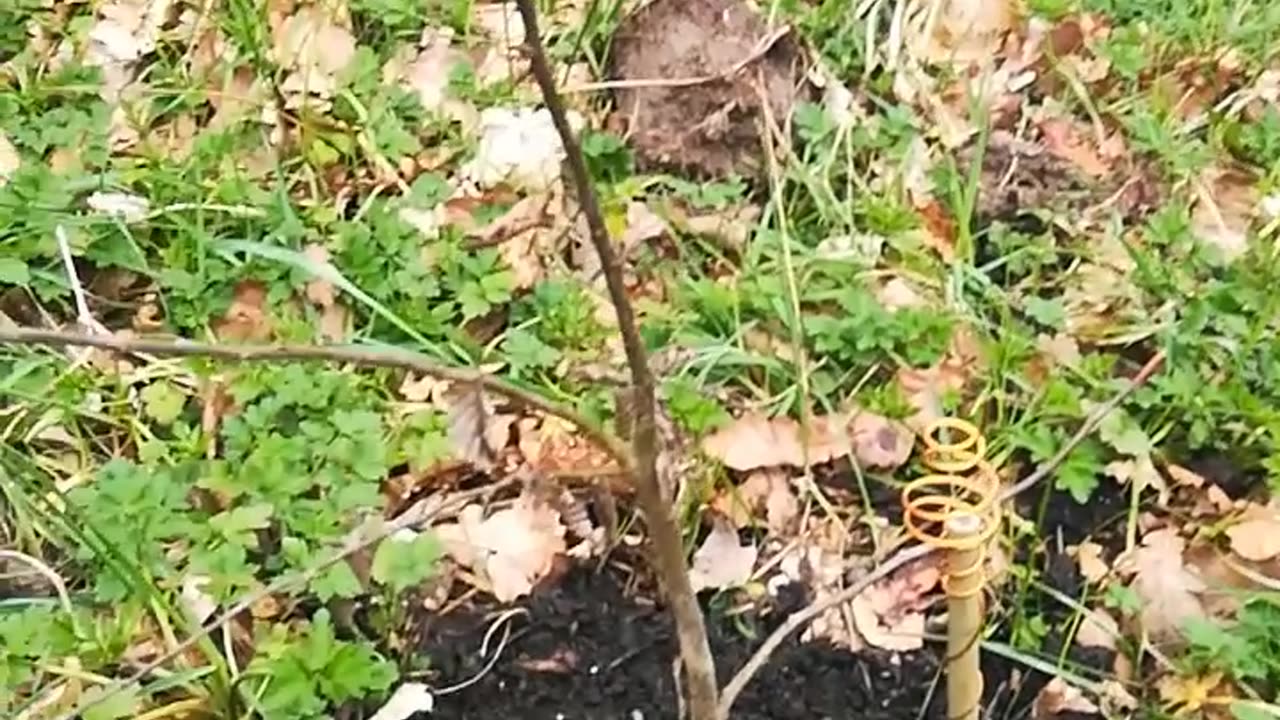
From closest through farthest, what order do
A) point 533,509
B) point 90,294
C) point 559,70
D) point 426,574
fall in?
point 426,574 < point 533,509 < point 90,294 < point 559,70

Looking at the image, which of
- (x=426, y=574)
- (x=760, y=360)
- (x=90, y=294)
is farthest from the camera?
(x=90, y=294)

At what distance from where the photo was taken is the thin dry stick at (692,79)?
2.76m

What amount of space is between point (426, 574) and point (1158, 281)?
113cm

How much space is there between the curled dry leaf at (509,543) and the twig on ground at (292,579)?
4 centimetres

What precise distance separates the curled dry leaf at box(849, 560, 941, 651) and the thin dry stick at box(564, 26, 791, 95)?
919mm

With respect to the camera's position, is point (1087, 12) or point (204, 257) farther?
point (1087, 12)

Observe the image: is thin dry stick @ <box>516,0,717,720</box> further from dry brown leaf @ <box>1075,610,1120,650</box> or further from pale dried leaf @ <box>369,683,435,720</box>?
dry brown leaf @ <box>1075,610,1120,650</box>

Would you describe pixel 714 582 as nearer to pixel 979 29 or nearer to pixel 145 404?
pixel 145 404

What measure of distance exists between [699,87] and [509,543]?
886 mm

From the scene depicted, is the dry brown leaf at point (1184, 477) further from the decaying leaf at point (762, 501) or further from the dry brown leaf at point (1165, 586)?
the decaying leaf at point (762, 501)

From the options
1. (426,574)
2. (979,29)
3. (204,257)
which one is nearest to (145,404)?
(204,257)

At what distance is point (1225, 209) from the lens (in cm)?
269

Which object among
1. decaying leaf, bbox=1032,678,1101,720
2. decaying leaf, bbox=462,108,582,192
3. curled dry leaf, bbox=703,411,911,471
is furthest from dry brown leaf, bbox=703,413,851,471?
decaying leaf, bbox=462,108,582,192

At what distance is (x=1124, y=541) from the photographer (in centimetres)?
223
